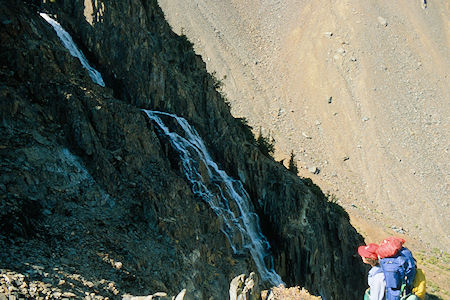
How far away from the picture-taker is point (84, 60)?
22219 millimetres

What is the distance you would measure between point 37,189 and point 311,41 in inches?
2589

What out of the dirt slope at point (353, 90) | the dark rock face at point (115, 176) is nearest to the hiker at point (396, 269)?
the dark rock face at point (115, 176)

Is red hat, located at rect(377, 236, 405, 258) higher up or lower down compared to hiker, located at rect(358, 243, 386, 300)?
higher up

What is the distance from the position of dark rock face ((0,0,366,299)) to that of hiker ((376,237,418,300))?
684 centimetres

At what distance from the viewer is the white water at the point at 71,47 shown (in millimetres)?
21344

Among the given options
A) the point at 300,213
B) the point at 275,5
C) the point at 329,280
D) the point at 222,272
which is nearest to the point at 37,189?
the point at 222,272

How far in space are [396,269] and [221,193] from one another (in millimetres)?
16549

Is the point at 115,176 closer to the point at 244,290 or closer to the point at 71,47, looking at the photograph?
the point at 244,290

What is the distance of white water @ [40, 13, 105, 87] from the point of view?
21.3 meters

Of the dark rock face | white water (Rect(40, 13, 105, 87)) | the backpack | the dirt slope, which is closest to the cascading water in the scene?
white water (Rect(40, 13, 105, 87))

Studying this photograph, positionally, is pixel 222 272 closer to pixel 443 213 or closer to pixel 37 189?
pixel 37 189

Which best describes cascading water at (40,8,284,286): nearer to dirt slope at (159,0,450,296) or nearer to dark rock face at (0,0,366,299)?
dark rock face at (0,0,366,299)

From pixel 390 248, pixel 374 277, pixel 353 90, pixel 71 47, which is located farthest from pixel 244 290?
pixel 353 90

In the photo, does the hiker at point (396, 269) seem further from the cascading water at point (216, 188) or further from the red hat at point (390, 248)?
the cascading water at point (216, 188)
